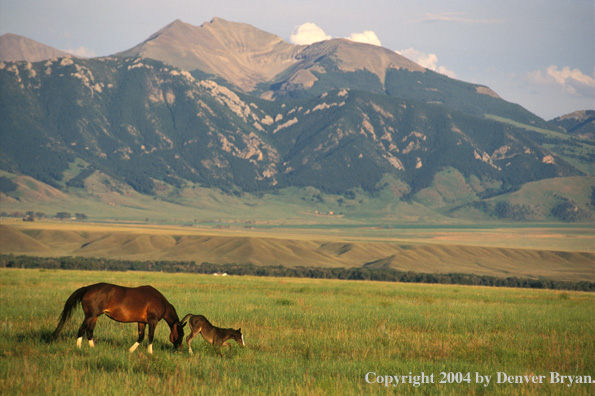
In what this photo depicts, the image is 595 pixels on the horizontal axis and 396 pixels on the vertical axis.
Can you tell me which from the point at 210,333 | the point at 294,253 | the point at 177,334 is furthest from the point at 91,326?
the point at 294,253

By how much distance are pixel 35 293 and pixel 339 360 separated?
21.6 meters

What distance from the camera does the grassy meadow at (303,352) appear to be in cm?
1488

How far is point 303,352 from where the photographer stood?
1912 cm

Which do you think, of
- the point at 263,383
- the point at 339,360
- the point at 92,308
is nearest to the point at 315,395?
the point at 263,383

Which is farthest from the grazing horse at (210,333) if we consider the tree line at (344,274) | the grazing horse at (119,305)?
the tree line at (344,274)

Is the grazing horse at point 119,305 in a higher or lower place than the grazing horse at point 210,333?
higher

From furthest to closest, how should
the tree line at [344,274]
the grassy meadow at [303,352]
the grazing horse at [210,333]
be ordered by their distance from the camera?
the tree line at [344,274] < the grazing horse at [210,333] < the grassy meadow at [303,352]

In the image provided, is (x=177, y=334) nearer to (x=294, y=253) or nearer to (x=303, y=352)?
(x=303, y=352)

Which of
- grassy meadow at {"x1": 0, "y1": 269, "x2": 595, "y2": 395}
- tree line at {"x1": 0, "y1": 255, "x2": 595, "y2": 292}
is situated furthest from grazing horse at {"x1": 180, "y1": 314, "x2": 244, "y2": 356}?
tree line at {"x1": 0, "y1": 255, "x2": 595, "y2": 292}

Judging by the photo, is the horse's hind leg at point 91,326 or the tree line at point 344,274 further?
the tree line at point 344,274

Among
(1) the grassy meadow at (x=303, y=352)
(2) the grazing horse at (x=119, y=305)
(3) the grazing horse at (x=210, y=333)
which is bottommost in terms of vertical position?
(1) the grassy meadow at (x=303, y=352)

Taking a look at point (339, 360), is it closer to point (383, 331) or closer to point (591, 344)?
point (383, 331)

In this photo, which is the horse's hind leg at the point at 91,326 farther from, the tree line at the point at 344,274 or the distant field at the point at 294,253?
the distant field at the point at 294,253

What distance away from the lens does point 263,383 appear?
49.8ft
